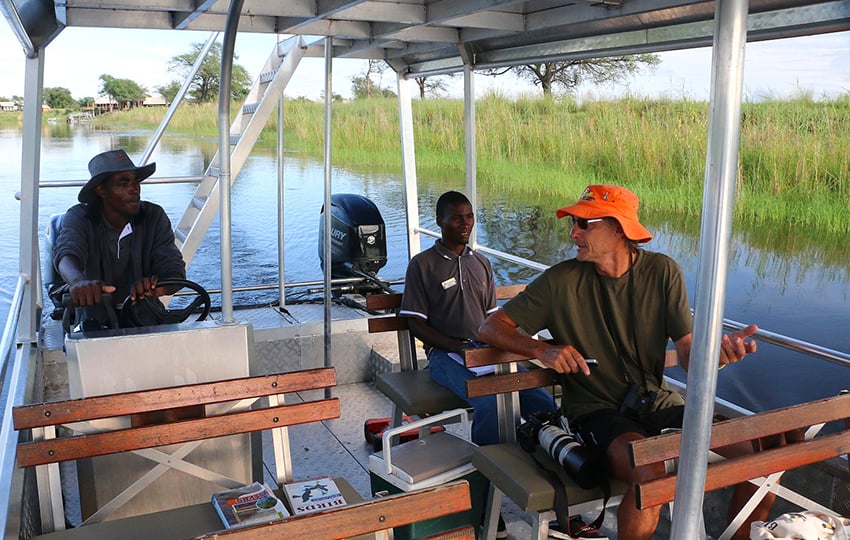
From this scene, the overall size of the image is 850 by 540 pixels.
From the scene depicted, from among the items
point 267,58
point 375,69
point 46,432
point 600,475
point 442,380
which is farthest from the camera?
point 375,69

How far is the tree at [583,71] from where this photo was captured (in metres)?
5.99

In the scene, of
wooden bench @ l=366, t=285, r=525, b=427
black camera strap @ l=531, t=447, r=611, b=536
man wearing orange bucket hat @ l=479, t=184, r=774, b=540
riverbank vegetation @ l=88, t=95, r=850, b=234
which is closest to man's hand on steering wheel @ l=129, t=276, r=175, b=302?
wooden bench @ l=366, t=285, r=525, b=427

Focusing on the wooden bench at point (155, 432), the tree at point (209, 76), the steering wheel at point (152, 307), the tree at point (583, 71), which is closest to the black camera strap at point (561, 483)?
the wooden bench at point (155, 432)

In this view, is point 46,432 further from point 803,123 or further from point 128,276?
point 803,123

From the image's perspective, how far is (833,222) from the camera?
4.40m

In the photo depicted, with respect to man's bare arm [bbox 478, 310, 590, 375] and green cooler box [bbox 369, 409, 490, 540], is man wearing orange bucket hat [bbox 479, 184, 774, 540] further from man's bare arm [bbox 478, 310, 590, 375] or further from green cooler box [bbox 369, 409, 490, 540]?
green cooler box [bbox 369, 409, 490, 540]

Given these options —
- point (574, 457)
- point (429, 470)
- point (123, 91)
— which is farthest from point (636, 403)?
point (123, 91)

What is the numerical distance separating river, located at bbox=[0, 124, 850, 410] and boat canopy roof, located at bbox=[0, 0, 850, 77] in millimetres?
769

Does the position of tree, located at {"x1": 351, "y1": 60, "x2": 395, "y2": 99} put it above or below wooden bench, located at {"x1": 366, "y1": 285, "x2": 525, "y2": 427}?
above

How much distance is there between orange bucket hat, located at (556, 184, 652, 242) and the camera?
3.16 meters

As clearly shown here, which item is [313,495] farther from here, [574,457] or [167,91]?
[167,91]

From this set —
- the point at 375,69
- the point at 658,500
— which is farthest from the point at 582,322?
the point at 375,69

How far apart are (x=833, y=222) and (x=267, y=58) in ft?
12.6

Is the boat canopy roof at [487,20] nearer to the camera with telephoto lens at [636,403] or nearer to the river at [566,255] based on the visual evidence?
the river at [566,255]
